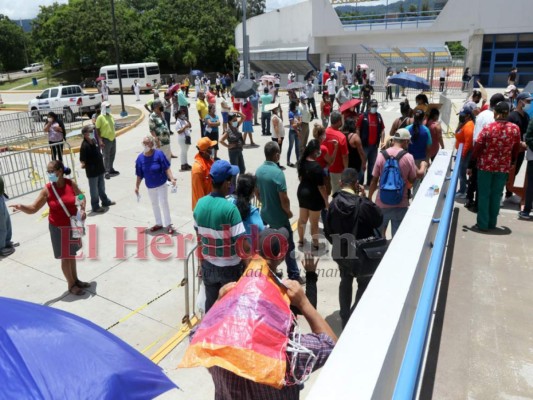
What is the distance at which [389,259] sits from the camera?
12.1ft

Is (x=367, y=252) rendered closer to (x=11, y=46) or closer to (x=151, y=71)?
(x=151, y=71)

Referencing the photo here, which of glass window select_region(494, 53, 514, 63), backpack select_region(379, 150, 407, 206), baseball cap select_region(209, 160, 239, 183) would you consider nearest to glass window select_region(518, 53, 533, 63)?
glass window select_region(494, 53, 514, 63)

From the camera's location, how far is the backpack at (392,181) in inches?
217

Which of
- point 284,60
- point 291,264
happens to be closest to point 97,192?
point 291,264

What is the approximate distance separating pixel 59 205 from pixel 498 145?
6.07m

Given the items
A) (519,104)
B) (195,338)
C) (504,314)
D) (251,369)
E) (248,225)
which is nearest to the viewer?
(251,369)

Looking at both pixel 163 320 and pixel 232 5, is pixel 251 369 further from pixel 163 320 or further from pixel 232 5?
pixel 232 5

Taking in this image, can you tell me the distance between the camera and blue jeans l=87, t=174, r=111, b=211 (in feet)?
28.2

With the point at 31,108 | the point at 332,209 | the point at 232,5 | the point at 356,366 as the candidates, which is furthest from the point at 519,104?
the point at 232,5

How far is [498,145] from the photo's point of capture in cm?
639

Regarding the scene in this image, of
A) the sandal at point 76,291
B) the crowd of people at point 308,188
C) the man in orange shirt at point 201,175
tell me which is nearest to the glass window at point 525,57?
the crowd of people at point 308,188

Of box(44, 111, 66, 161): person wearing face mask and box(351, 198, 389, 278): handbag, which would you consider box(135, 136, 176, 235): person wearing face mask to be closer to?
box(351, 198, 389, 278): handbag

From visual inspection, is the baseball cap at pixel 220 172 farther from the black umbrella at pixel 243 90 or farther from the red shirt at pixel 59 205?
the black umbrella at pixel 243 90

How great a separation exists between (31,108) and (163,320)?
25.5 metres
